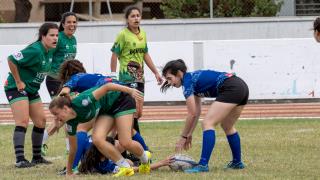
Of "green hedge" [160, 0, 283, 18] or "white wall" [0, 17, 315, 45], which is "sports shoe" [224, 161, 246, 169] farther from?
"green hedge" [160, 0, 283, 18]

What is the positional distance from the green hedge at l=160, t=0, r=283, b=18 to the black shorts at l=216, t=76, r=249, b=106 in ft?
47.3

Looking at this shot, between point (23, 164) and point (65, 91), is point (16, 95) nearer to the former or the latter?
point (23, 164)

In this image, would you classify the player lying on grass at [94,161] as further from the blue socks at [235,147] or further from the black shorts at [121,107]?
the blue socks at [235,147]

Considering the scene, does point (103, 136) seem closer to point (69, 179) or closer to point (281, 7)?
point (69, 179)

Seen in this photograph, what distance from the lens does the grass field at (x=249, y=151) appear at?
30.4ft

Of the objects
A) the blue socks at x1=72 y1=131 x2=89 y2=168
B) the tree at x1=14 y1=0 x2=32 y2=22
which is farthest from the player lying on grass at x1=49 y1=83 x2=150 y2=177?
the tree at x1=14 y1=0 x2=32 y2=22

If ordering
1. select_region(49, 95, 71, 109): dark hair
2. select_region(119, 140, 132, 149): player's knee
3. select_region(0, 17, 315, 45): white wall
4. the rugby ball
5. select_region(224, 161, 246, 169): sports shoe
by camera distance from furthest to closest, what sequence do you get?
1. select_region(0, 17, 315, 45): white wall
2. select_region(224, 161, 246, 169): sports shoe
3. the rugby ball
4. select_region(119, 140, 132, 149): player's knee
5. select_region(49, 95, 71, 109): dark hair

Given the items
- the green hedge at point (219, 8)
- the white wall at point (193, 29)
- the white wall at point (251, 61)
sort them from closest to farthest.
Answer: the white wall at point (251, 61) → the white wall at point (193, 29) → the green hedge at point (219, 8)

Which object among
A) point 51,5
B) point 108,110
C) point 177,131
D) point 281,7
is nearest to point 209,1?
point 281,7

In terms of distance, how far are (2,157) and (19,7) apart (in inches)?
524

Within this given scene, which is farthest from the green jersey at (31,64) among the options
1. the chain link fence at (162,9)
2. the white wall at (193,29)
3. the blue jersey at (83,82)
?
the chain link fence at (162,9)

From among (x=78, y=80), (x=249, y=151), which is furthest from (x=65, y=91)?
(x=249, y=151)

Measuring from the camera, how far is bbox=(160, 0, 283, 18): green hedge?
78.4 feet

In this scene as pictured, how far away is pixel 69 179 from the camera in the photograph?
8.92 metres
